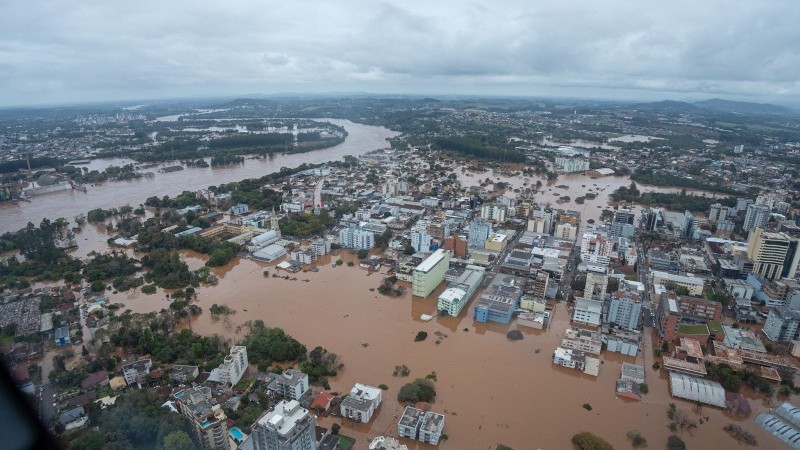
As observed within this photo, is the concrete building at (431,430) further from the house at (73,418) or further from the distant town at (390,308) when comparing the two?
the house at (73,418)

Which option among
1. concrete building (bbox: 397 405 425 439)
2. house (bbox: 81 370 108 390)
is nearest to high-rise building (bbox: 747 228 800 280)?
concrete building (bbox: 397 405 425 439)

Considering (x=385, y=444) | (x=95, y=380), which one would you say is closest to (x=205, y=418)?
(x=385, y=444)

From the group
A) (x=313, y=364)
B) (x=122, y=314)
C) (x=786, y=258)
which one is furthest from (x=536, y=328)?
(x=122, y=314)

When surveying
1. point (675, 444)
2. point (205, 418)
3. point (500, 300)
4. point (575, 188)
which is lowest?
point (575, 188)

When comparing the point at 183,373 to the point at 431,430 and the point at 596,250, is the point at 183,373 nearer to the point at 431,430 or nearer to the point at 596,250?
the point at 431,430

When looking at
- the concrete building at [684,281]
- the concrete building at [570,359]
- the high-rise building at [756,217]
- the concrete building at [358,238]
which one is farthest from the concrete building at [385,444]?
the high-rise building at [756,217]

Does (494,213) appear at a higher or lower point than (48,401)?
lower

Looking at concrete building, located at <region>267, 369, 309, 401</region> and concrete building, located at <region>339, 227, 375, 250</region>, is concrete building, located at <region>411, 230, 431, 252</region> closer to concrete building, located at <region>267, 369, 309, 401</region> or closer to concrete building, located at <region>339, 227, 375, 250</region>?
concrete building, located at <region>339, 227, 375, 250</region>
